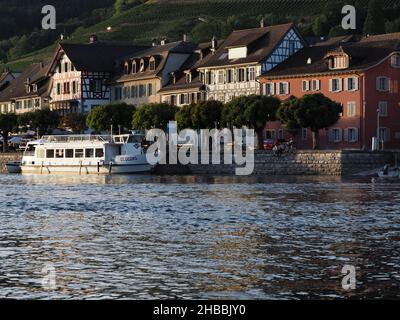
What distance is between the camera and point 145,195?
2557 inches

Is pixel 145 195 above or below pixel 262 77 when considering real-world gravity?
below

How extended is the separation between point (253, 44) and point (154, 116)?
1518 cm

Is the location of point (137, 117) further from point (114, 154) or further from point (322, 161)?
point (322, 161)

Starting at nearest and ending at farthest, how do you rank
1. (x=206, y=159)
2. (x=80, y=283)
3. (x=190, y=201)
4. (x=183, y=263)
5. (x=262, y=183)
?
(x=80, y=283)
(x=183, y=263)
(x=190, y=201)
(x=262, y=183)
(x=206, y=159)

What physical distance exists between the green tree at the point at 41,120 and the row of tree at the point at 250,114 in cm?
1598

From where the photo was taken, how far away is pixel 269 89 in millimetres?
116125

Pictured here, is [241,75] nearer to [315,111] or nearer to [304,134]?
[304,134]

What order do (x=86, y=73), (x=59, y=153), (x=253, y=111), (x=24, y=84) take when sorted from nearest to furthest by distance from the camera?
(x=253, y=111), (x=59, y=153), (x=86, y=73), (x=24, y=84)

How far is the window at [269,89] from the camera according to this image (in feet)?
380

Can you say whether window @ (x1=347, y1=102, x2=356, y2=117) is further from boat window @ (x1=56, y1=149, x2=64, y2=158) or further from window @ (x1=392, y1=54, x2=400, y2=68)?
boat window @ (x1=56, y1=149, x2=64, y2=158)

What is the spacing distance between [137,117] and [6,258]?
81.6 metres

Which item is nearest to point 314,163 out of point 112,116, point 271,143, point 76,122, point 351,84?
point 271,143

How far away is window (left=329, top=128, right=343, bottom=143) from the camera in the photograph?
10706 cm
